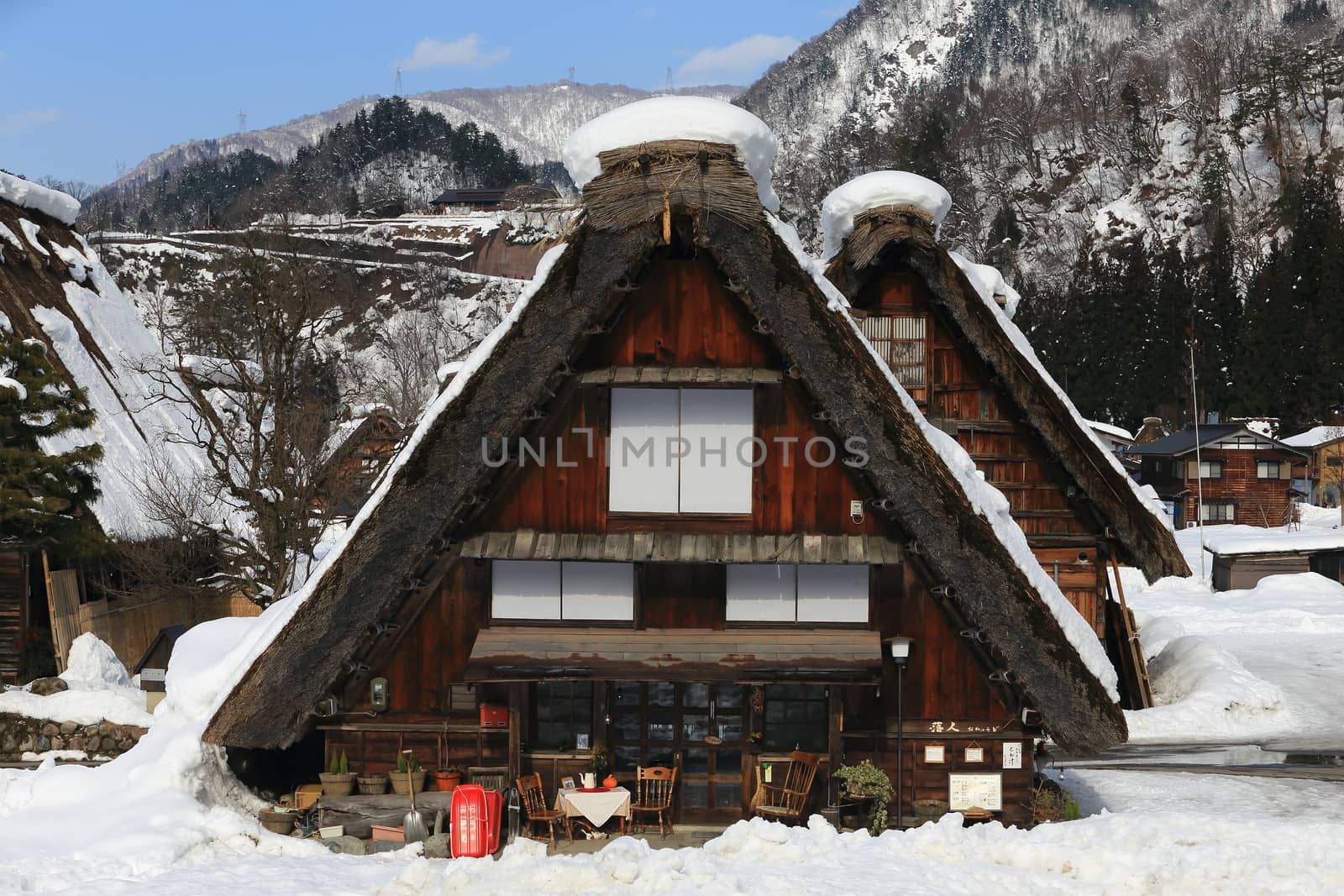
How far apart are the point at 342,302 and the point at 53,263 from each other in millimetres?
71111

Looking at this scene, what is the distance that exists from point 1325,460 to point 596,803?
58.1 metres

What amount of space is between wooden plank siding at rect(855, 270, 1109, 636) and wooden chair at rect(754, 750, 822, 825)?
26.0 feet

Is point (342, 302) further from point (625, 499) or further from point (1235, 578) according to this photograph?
point (625, 499)

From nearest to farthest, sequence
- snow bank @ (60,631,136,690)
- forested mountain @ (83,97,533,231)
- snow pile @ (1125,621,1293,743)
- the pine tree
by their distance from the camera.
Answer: snow bank @ (60,631,136,690) < the pine tree < snow pile @ (1125,621,1293,743) < forested mountain @ (83,97,533,231)

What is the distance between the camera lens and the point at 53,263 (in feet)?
94.2

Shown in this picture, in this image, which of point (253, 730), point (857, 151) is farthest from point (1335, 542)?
point (857, 151)

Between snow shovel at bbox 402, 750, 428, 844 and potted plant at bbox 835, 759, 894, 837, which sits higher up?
potted plant at bbox 835, 759, 894, 837

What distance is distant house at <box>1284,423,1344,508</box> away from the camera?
5744 centimetres

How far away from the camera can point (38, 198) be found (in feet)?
96.9

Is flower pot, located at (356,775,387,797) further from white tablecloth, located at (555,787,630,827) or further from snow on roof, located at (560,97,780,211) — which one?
snow on roof, located at (560,97,780,211)

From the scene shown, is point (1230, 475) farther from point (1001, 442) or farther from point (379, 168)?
point (379, 168)

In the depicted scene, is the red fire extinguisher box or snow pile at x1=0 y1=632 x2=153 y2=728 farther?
snow pile at x1=0 y1=632 x2=153 y2=728

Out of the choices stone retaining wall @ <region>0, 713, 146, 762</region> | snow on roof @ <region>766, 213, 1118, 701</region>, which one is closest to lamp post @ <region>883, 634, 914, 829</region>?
snow on roof @ <region>766, 213, 1118, 701</region>

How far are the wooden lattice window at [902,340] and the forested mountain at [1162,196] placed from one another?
47425 mm
